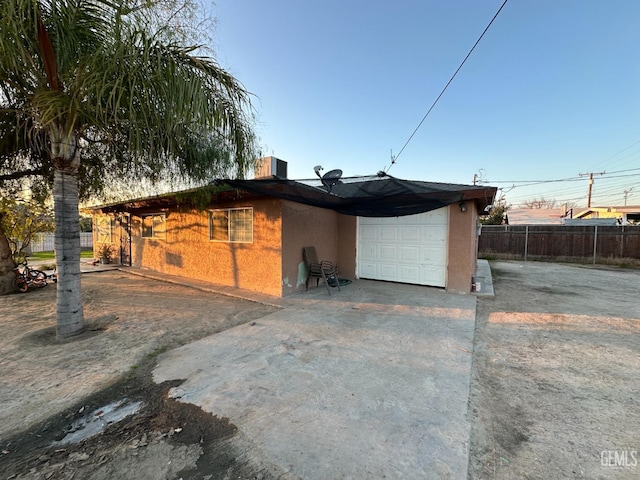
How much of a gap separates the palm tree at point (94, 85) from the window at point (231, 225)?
2715 millimetres

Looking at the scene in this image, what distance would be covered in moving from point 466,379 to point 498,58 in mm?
6599

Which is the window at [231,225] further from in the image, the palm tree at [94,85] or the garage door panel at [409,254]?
the garage door panel at [409,254]

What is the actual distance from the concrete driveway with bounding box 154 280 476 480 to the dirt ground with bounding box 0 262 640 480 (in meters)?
0.16

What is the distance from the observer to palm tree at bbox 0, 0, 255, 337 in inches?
103

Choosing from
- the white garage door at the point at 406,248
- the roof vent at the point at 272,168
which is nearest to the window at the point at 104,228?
the roof vent at the point at 272,168

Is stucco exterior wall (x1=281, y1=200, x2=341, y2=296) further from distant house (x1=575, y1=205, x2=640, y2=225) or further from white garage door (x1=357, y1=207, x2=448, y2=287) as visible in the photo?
distant house (x1=575, y1=205, x2=640, y2=225)

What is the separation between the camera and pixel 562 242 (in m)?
12.4

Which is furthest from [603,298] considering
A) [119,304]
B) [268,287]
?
[119,304]

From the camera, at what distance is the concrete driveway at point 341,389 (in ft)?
5.53

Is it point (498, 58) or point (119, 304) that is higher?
point (498, 58)

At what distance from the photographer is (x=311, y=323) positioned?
4191 millimetres

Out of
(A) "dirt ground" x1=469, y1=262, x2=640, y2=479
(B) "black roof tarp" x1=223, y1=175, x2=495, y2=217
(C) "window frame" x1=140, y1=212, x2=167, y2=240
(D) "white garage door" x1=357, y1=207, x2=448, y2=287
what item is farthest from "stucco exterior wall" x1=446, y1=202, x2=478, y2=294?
(C) "window frame" x1=140, y1=212, x2=167, y2=240

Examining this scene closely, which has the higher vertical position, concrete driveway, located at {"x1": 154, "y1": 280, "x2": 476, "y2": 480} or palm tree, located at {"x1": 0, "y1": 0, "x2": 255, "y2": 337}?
palm tree, located at {"x1": 0, "y1": 0, "x2": 255, "y2": 337}

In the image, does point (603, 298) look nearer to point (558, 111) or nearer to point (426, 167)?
point (558, 111)
